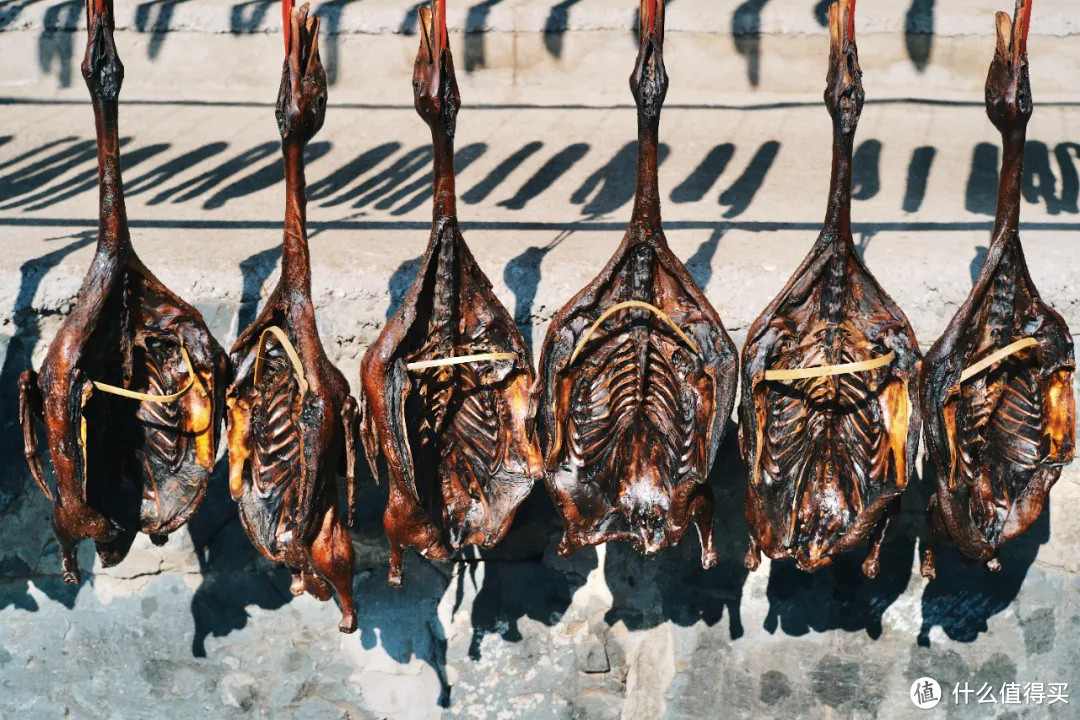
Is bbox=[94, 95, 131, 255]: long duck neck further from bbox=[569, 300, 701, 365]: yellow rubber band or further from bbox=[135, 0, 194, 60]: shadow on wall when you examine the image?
bbox=[135, 0, 194, 60]: shadow on wall

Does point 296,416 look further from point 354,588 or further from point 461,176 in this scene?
point 461,176

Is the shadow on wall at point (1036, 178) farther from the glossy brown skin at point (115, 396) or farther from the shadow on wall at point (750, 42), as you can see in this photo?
the glossy brown skin at point (115, 396)

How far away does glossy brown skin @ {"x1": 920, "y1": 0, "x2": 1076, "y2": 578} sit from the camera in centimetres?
288

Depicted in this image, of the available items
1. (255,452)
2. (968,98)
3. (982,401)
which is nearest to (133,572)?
(255,452)

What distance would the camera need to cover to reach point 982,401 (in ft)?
9.91

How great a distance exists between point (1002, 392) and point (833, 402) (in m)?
0.38

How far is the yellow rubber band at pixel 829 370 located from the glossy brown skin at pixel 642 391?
0.09m

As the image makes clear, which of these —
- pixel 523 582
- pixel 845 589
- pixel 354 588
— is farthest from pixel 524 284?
pixel 845 589

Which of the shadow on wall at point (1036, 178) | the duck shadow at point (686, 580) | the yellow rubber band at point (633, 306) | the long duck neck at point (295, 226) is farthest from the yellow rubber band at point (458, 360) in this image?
the shadow on wall at point (1036, 178)

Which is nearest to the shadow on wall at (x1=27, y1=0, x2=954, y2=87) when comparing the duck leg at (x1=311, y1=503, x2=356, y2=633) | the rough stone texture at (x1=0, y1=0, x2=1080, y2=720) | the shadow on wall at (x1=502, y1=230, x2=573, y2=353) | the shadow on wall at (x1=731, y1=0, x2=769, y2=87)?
the shadow on wall at (x1=731, y1=0, x2=769, y2=87)

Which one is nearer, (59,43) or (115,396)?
(115,396)

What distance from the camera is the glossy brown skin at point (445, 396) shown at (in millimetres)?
2850

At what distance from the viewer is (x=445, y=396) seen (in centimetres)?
306

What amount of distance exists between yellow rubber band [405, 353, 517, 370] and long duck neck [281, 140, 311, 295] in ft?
0.93
